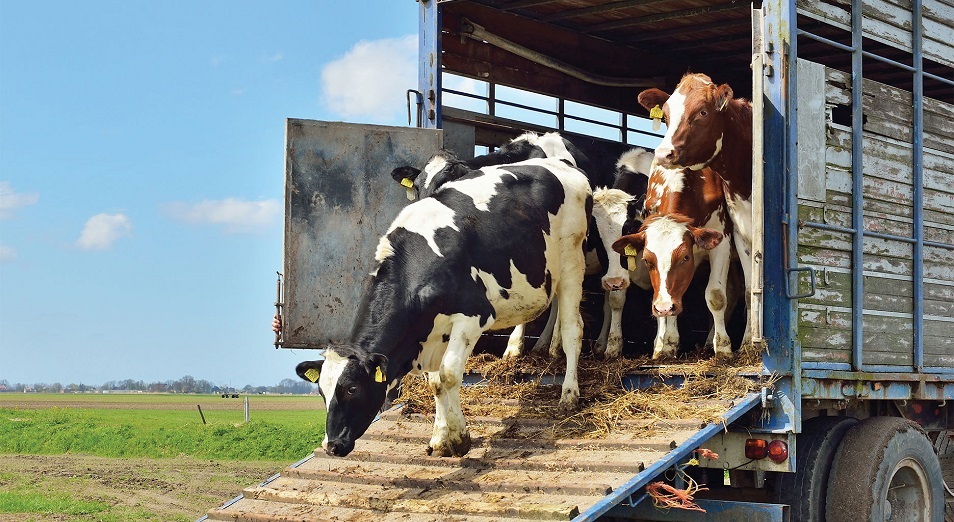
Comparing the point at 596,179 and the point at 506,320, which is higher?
the point at 596,179

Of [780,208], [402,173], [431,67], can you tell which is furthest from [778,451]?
Answer: [431,67]

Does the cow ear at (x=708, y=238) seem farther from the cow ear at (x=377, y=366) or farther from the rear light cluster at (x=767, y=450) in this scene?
the cow ear at (x=377, y=366)

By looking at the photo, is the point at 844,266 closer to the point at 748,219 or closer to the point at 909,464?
the point at 748,219

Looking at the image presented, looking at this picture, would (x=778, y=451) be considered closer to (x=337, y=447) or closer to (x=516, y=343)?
(x=516, y=343)

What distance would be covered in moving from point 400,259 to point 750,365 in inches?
96.4

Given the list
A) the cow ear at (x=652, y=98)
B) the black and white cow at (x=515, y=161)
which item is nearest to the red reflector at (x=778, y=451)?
the black and white cow at (x=515, y=161)

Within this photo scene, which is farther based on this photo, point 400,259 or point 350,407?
point 400,259

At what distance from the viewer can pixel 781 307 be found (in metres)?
7.25

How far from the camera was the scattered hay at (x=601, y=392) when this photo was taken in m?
7.18

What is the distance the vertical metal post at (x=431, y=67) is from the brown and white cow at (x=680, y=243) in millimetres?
1945

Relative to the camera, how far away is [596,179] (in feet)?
34.8

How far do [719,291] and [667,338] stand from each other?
1.81 feet

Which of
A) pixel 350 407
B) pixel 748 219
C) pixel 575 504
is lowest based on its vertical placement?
pixel 575 504

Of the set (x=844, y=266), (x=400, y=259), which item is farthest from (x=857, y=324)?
(x=400, y=259)
